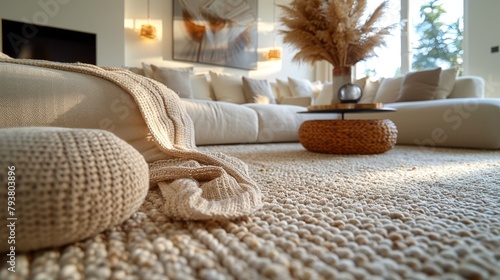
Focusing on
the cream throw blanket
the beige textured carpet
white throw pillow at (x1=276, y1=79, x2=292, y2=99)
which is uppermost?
white throw pillow at (x1=276, y1=79, x2=292, y2=99)

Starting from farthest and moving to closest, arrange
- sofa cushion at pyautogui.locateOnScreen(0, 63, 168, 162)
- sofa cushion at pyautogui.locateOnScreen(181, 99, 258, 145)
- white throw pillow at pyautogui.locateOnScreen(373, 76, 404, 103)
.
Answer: white throw pillow at pyautogui.locateOnScreen(373, 76, 404, 103)
sofa cushion at pyautogui.locateOnScreen(181, 99, 258, 145)
sofa cushion at pyautogui.locateOnScreen(0, 63, 168, 162)

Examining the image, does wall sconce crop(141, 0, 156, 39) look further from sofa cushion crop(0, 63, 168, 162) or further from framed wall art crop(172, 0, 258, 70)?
sofa cushion crop(0, 63, 168, 162)

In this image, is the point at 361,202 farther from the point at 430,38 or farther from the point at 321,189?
the point at 430,38

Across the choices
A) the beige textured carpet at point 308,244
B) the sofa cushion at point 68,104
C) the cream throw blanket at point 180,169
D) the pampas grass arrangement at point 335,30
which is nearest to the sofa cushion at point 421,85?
the pampas grass arrangement at point 335,30

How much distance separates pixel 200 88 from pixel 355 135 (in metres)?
2.06

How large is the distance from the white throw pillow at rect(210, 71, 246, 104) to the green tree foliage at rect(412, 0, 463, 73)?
8.40ft

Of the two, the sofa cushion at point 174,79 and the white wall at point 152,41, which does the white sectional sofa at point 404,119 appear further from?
the white wall at point 152,41

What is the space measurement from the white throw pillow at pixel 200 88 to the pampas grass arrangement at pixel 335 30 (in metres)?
1.55

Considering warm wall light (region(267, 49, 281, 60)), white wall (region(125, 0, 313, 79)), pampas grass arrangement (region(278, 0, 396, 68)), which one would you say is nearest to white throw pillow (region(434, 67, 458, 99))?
pampas grass arrangement (region(278, 0, 396, 68))

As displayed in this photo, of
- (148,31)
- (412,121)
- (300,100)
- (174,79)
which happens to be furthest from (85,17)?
(412,121)

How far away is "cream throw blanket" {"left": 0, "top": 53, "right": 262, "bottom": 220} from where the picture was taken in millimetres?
512

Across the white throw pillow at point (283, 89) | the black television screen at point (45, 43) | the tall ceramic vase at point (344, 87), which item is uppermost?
the black television screen at point (45, 43)

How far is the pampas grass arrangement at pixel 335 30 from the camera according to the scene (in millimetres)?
1556

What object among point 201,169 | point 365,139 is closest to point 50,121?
point 201,169
